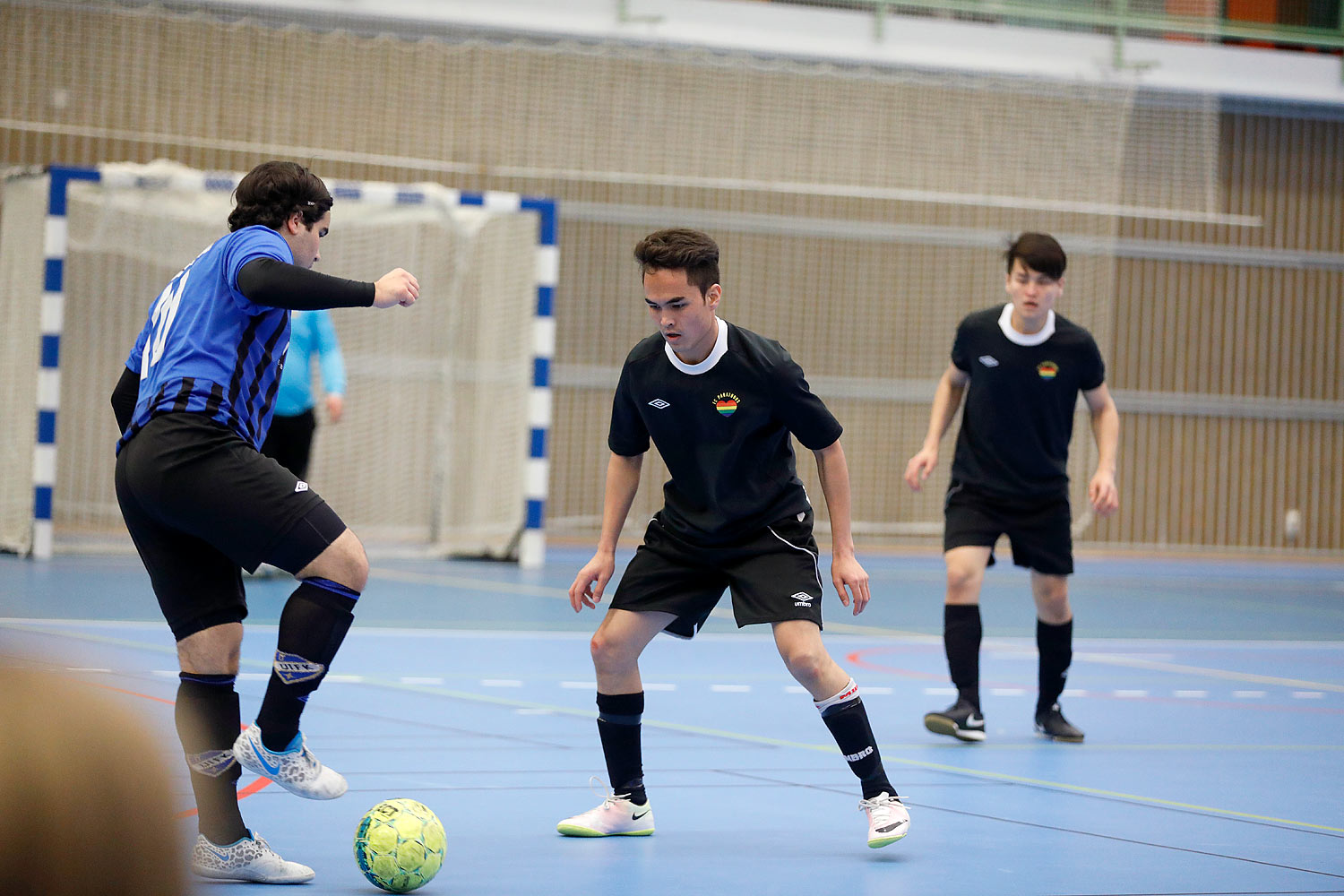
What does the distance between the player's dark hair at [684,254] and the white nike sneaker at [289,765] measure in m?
1.38

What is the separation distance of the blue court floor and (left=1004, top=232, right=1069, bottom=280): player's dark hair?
1.65m

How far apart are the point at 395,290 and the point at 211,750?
3.36 feet

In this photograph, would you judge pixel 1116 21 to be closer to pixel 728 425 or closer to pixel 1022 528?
pixel 1022 528

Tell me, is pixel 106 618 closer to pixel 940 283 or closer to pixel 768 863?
pixel 768 863

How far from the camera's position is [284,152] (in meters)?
13.3

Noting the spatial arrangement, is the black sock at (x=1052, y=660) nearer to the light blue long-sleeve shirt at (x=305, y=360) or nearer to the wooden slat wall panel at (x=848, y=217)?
the light blue long-sleeve shirt at (x=305, y=360)

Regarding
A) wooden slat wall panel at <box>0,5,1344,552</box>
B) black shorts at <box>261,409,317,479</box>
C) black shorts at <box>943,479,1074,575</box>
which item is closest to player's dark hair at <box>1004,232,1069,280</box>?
black shorts at <box>943,479,1074,575</box>

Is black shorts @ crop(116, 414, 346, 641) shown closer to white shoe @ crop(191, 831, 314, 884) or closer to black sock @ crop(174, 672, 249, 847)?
black sock @ crop(174, 672, 249, 847)

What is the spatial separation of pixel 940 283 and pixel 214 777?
13.5 m

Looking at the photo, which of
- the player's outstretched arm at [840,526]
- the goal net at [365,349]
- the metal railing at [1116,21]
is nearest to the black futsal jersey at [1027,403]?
the player's outstretched arm at [840,526]

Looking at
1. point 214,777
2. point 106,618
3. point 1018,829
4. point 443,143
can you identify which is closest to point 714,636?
point 106,618

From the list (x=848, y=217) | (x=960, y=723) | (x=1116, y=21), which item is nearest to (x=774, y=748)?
(x=960, y=723)

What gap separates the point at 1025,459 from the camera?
5.69 m

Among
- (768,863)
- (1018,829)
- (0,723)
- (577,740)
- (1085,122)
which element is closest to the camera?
(0,723)
